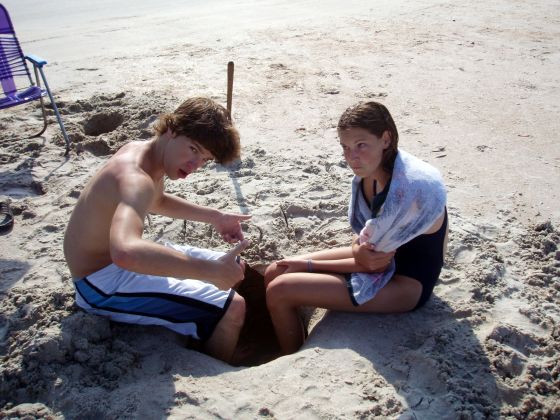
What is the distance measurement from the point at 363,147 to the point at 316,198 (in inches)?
54.1

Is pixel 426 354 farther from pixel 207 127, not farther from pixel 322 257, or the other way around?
pixel 207 127

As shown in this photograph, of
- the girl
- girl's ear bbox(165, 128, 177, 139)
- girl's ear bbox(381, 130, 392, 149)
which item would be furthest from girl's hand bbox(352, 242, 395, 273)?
girl's ear bbox(165, 128, 177, 139)

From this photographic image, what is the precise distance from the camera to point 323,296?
8.74 ft

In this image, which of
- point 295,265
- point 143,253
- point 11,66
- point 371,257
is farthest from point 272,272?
point 11,66

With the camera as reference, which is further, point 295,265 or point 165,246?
point 295,265

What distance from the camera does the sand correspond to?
233cm

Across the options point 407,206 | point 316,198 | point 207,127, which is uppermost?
point 207,127

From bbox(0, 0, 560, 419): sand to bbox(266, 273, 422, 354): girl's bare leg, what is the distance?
0.29ft

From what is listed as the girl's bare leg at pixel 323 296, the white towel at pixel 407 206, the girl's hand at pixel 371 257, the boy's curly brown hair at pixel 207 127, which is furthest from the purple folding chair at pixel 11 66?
the white towel at pixel 407 206

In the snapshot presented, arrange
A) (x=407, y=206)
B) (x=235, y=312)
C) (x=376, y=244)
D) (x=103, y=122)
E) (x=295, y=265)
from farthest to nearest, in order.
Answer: (x=103, y=122) < (x=295, y=265) < (x=235, y=312) < (x=376, y=244) < (x=407, y=206)

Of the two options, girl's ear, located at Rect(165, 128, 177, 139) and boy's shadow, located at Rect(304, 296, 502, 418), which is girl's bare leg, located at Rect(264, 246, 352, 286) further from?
girl's ear, located at Rect(165, 128, 177, 139)

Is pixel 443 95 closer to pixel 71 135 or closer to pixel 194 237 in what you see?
pixel 194 237

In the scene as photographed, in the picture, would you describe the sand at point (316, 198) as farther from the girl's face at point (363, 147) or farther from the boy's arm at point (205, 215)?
the girl's face at point (363, 147)

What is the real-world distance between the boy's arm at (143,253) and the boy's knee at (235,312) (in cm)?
38
